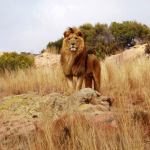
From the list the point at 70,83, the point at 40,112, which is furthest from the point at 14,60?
the point at 40,112

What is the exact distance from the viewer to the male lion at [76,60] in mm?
10797

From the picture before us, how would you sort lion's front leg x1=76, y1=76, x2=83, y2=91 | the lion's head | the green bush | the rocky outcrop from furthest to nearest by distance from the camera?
the green bush → lion's front leg x1=76, y1=76, x2=83, y2=91 → the lion's head → the rocky outcrop

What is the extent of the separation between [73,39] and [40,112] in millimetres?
2355

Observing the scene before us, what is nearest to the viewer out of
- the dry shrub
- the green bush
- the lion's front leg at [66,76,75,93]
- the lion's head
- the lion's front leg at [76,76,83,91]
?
the lion's head

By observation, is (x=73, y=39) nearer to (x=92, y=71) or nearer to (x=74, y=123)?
(x=92, y=71)

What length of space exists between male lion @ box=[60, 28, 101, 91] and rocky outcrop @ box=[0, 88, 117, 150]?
130 cm

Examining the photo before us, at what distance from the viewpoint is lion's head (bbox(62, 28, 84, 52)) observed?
1076 cm

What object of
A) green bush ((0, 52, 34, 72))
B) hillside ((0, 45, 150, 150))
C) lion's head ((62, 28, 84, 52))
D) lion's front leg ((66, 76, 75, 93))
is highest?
lion's head ((62, 28, 84, 52))

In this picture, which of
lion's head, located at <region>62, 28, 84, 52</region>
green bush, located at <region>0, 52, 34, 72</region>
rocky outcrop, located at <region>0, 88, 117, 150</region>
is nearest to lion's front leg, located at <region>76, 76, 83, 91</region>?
lion's head, located at <region>62, 28, 84, 52</region>

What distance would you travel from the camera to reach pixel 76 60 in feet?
36.0

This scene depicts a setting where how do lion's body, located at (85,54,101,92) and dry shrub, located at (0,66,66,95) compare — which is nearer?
lion's body, located at (85,54,101,92)

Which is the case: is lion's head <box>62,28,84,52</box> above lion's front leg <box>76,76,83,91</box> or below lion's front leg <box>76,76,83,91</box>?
above

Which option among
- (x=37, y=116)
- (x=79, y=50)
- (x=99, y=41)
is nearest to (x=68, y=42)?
(x=79, y=50)

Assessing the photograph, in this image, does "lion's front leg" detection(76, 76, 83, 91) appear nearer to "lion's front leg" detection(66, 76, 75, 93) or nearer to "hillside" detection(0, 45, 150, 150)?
"lion's front leg" detection(66, 76, 75, 93)
